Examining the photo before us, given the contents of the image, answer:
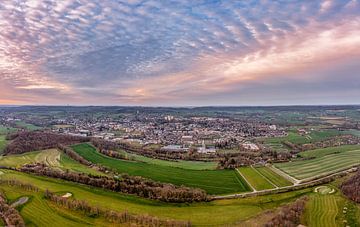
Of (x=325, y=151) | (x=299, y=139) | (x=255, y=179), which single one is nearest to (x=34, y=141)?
(x=255, y=179)

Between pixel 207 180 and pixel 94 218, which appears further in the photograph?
pixel 207 180

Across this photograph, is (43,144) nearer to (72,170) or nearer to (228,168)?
(72,170)

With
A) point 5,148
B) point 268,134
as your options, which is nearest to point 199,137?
point 268,134

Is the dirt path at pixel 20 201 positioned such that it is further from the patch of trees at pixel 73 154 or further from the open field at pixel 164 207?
the patch of trees at pixel 73 154

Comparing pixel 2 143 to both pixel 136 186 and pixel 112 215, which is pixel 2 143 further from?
pixel 112 215

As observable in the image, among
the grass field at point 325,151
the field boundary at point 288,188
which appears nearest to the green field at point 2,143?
the field boundary at point 288,188

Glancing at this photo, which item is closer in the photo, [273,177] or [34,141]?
[273,177]
